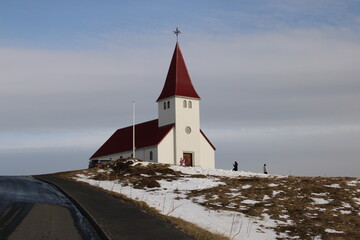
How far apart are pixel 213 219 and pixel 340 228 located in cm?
501


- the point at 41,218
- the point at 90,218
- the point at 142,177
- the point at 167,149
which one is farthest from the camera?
the point at 167,149

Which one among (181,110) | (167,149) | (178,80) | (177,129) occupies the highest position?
(178,80)

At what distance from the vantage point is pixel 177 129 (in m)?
64.4

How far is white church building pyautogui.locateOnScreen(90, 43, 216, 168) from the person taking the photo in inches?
2527

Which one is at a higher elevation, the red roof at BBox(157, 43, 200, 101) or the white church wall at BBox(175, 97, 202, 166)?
the red roof at BBox(157, 43, 200, 101)

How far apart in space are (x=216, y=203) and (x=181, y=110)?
1647 inches

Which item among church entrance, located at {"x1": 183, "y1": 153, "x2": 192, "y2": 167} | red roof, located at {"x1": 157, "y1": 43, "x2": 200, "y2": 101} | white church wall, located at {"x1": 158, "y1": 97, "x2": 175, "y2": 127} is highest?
red roof, located at {"x1": 157, "y1": 43, "x2": 200, "y2": 101}

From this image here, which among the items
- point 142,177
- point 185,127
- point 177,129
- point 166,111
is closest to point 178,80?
point 166,111

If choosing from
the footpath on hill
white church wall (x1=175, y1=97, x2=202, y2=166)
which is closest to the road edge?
the footpath on hill

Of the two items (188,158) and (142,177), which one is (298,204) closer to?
(142,177)

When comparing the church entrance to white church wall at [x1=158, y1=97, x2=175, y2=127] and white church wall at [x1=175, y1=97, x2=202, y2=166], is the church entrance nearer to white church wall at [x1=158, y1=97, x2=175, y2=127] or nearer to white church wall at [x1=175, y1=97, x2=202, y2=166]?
white church wall at [x1=175, y1=97, x2=202, y2=166]

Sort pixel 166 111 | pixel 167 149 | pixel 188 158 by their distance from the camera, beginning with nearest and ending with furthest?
pixel 167 149, pixel 188 158, pixel 166 111

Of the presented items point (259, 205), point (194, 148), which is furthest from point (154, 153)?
point (259, 205)

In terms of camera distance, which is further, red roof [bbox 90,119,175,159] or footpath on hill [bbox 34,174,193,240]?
red roof [bbox 90,119,175,159]
